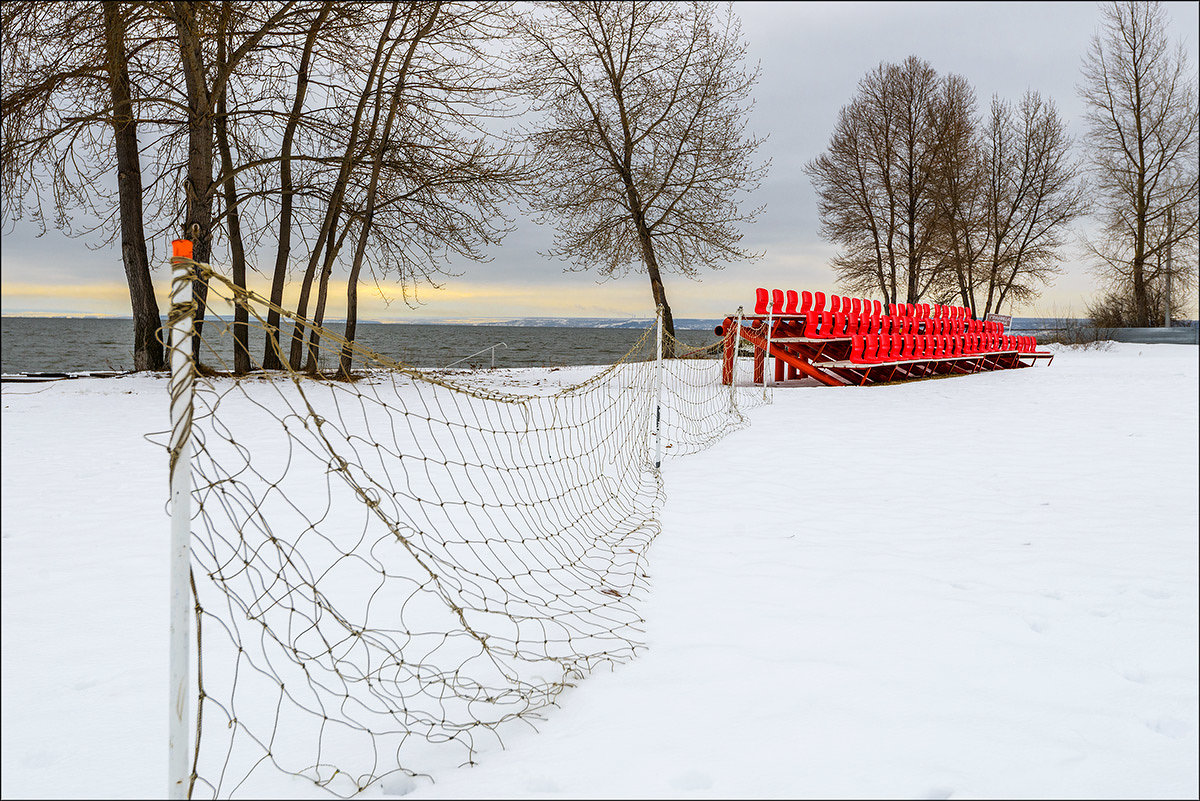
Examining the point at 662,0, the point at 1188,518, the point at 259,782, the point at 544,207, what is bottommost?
the point at 259,782

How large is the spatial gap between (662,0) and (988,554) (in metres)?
18.4

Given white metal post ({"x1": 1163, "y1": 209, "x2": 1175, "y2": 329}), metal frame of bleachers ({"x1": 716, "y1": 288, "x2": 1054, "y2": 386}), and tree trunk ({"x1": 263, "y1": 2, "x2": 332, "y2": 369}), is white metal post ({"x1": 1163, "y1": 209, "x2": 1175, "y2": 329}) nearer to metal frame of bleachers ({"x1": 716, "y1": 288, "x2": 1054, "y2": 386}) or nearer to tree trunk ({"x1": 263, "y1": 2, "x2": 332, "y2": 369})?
metal frame of bleachers ({"x1": 716, "y1": 288, "x2": 1054, "y2": 386})

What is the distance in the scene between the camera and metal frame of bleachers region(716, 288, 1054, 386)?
521 inches

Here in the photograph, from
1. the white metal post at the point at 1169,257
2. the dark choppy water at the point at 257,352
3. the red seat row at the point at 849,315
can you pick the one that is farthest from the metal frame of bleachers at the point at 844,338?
the white metal post at the point at 1169,257

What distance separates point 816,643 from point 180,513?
8.13ft

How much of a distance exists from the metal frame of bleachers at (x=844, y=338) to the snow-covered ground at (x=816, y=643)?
20.8 ft

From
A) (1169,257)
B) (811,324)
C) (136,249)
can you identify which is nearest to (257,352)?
(136,249)

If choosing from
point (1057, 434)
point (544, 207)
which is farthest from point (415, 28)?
point (1057, 434)

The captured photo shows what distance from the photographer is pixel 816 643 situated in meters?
3.15

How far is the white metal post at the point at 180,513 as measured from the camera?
1.87 metres

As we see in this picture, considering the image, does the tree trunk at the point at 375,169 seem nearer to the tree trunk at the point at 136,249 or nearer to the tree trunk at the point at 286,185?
the tree trunk at the point at 286,185

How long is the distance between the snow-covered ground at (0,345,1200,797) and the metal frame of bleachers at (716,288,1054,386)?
6336mm

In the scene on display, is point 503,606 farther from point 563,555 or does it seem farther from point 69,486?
point 69,486

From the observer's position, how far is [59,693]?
2.71 metres
